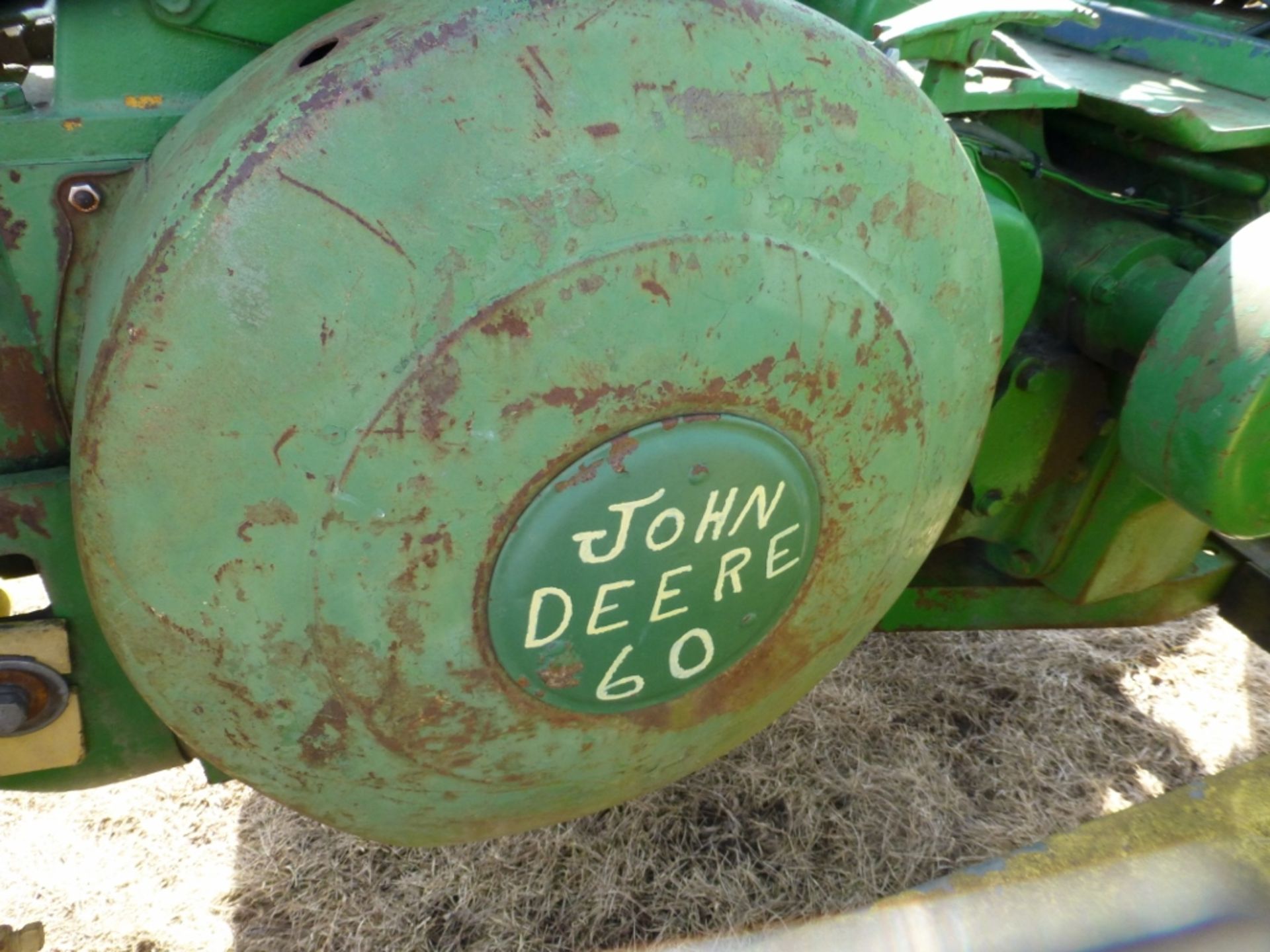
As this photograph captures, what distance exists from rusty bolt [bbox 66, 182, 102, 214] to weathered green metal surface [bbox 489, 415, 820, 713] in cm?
57

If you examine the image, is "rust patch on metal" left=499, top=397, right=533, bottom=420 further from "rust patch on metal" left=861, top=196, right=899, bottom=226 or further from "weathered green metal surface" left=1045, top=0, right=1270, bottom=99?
"weathered green metal surface" left=1045, top=0, right=1270, bottom=99

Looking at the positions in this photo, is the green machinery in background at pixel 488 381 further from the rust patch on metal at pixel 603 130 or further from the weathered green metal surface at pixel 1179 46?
the weathered green metal surface at pixel 1179 46

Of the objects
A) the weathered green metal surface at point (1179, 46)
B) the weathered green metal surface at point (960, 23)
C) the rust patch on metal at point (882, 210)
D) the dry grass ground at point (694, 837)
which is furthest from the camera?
the dry grass ground at point (694, 837)

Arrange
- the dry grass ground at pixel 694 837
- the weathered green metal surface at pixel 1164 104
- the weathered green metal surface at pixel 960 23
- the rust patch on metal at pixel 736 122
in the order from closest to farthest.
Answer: the rust patch on metal at pixel 736 122 < the weathered green metal surface at pixel 960 23 < the weathered green metal surface at pixel 1164 104 < the dry grass ground at pixel 694 837

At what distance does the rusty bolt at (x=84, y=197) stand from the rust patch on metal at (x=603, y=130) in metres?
0.54

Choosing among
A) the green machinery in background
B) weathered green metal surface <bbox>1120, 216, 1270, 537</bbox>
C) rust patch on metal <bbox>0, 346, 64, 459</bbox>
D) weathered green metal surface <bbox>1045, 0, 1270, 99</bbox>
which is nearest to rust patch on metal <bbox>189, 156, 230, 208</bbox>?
the green machinery in background

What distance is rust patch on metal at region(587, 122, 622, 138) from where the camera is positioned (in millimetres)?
981

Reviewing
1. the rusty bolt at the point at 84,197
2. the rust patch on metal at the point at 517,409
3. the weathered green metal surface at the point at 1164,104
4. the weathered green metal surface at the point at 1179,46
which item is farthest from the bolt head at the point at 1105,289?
the rusty bolt at the point at 84,197

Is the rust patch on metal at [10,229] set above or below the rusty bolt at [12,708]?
above

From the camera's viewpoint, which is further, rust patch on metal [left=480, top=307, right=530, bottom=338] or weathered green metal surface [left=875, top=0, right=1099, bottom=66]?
weathered green metal surface [left=875, top=0, right=1099, bottom=66]

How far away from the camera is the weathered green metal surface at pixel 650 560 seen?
1.06 meters

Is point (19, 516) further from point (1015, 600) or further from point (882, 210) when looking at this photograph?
point (1015, 600)

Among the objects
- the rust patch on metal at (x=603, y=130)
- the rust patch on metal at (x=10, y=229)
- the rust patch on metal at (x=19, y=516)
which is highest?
the rust patch on metal at (x=603, y=130)

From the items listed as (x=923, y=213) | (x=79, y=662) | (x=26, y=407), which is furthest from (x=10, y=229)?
(x=923, y=213)
